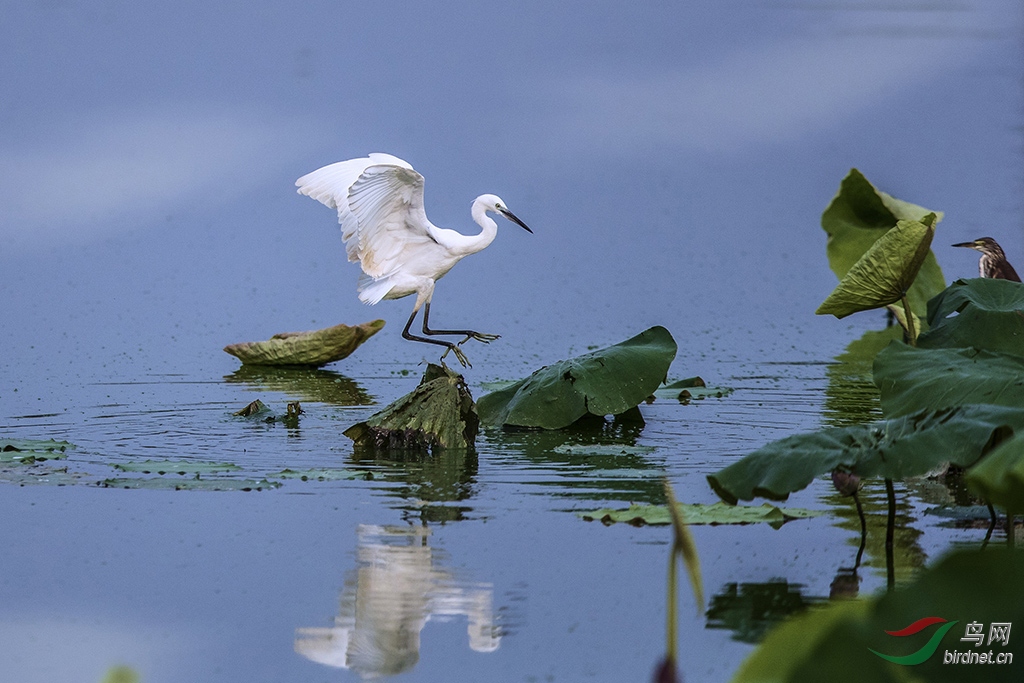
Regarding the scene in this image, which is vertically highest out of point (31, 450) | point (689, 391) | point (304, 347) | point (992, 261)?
point (992, 261)

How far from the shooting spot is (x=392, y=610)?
2594mm

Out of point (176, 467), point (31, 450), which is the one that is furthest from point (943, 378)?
point (31, 450)

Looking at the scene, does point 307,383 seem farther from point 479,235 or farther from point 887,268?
point 887,268

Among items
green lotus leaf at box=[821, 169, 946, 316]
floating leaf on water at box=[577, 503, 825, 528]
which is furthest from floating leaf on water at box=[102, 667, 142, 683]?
green lotus leaf at box=[821, 169, 946, 316]

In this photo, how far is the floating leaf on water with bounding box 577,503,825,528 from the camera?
3254 mm

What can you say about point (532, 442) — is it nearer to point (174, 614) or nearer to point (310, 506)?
point (310, 506)

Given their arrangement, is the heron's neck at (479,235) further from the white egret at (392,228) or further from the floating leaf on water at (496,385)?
the floating leaf on water at (496,385)

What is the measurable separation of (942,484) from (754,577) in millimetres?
1454

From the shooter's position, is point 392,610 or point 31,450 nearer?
point 392,610

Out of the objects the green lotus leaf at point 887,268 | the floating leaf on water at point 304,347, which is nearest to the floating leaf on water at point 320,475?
the green lotus leaf at point 887,268

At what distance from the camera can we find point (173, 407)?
18.7 ft

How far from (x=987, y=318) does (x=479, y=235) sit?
2631mm

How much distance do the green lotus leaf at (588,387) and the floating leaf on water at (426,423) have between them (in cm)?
42

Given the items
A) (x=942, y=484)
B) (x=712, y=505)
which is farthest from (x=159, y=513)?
(x=942, y=484)
